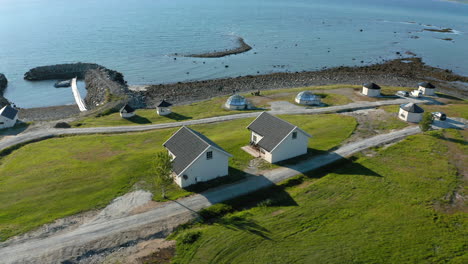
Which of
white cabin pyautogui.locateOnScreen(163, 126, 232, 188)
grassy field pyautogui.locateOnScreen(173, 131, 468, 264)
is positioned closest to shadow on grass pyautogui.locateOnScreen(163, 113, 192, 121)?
white cabin pyautogui.locateOnScreen(163, 126, 232, 188)

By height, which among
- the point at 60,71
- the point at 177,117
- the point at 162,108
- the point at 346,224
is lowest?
the point at 177,117

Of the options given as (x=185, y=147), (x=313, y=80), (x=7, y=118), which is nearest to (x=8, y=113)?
(x=7, y=118)

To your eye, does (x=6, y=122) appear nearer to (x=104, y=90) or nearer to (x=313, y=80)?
(x=104, y=90)

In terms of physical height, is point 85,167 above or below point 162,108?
below

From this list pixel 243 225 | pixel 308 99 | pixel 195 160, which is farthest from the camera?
pixel 308 99

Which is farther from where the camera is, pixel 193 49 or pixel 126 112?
pixel 193 49

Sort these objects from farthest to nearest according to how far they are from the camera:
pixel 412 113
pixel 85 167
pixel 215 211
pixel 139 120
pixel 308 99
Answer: pixel 308 99
pixel 139 120
pixel 412 113
pixel 85 167
pixel 215 211

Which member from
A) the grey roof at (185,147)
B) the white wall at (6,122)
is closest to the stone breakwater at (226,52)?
the white wall at (6,122)

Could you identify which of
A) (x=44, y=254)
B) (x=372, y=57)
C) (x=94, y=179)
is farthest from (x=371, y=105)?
(x=372, y=57)
